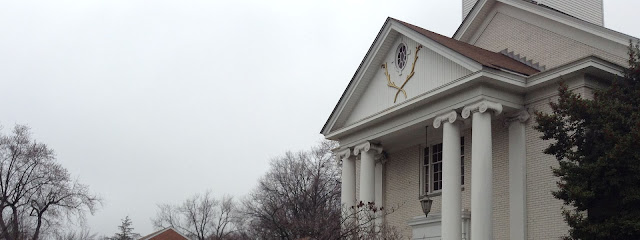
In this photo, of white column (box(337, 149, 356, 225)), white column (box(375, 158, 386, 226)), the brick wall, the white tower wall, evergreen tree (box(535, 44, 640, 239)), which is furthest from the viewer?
white column (box(375, 158, 386, 226))

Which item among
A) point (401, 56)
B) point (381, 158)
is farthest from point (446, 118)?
point (381, 158)

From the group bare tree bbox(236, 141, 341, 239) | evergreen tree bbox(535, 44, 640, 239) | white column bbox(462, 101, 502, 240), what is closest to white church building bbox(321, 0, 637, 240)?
white column bbox(462, 101, 502, 240)

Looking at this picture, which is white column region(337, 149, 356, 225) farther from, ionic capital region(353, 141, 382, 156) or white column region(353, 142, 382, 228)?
white column region(353, 142, 382, 228)

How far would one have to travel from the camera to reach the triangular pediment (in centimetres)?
1881

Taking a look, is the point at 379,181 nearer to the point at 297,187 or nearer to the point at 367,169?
the point at 367,169

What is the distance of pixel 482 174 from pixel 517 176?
49.7 inches

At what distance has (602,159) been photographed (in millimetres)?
13383

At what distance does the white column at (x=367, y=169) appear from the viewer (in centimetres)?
2208

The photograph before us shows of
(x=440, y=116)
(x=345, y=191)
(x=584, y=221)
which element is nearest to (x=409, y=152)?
(x=345, y=191)

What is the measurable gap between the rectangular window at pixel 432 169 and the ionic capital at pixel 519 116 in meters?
3.23

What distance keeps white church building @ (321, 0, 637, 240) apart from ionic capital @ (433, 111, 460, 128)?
29mm

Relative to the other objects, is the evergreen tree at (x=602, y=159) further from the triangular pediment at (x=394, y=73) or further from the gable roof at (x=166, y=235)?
the gable roof at (x=166, y=235)

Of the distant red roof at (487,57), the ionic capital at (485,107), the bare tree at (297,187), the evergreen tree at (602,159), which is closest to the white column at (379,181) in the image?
the distant red roof at (487,57)

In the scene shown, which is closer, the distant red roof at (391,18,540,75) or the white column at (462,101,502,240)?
the white column at (462,101,502,240)
